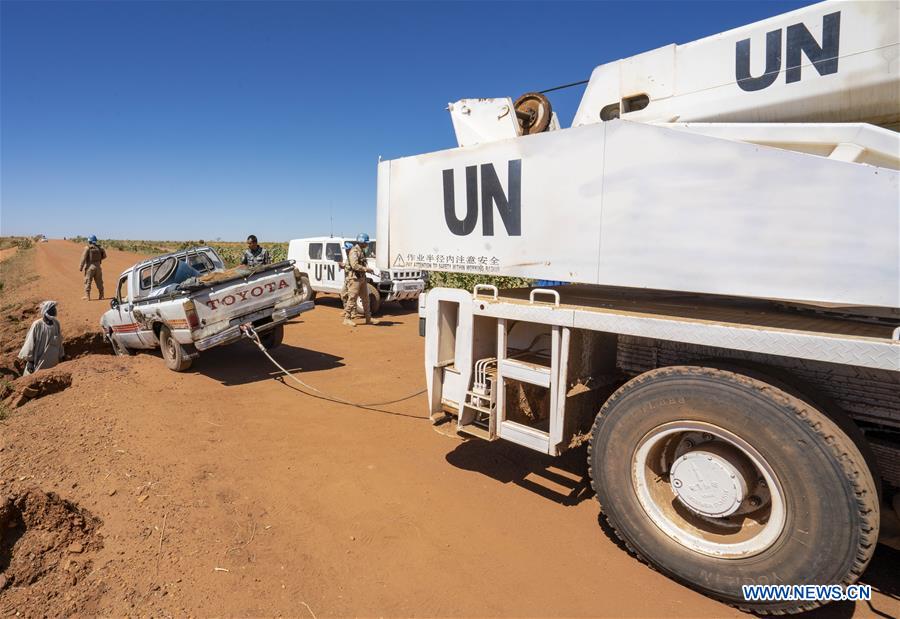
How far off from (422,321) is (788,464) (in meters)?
2.76

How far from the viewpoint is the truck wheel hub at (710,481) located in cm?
244

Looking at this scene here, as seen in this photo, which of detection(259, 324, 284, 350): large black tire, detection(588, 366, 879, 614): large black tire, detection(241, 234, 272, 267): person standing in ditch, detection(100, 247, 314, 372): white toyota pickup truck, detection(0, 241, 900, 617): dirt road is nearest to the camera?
detection(588, 366, 879, 614): large black tire

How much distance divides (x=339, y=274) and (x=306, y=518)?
10.8 metres

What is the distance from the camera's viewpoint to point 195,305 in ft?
21.8

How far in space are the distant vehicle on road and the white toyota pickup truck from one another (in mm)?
4642

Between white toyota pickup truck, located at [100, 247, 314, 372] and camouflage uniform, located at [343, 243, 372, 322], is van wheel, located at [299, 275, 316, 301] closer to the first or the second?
white toyota pickup truck, located at [100, 247, 314, 372]

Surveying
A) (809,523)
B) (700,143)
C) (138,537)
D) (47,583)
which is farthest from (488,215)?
(47,583)

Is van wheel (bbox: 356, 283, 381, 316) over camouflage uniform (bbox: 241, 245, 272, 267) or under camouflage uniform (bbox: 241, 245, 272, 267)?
under

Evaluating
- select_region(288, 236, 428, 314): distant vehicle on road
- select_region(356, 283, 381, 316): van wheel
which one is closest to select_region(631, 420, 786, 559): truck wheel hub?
select_region(288, 236, 428, 314): distant vehicle on road

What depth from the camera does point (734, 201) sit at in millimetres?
2521

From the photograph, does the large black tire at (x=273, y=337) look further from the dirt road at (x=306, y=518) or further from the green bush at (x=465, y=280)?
the green bush at (x=465, y=280)

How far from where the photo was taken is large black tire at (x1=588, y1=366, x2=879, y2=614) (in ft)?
6.90

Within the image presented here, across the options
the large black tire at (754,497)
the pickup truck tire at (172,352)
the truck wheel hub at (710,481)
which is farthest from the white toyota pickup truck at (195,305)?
the truck wheel hub at (710,481)

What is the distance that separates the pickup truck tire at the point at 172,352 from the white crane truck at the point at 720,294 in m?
5.15
